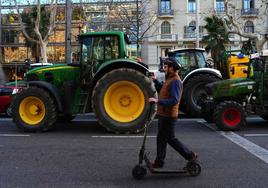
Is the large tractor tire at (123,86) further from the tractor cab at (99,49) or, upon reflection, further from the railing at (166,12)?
the railing at (166,12)

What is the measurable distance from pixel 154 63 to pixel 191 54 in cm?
3900

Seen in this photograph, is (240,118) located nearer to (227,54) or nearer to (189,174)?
(189,174)

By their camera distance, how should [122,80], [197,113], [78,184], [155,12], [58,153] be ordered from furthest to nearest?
[155,12]
[197,113]
[122,80]
[58,153]
[78,184]

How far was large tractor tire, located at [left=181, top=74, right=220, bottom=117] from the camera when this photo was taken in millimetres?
15125

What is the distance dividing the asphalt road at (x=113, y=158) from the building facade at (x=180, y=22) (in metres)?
43.0

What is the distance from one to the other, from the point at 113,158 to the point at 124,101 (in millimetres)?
3433

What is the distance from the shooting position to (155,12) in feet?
179

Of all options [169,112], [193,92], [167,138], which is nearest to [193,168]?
[167,138]

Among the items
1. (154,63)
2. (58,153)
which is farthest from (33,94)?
(154,63)

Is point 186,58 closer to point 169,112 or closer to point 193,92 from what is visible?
Answer: point 193,92

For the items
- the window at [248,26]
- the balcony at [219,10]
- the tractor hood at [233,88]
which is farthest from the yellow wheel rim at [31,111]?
the window at [248,26]

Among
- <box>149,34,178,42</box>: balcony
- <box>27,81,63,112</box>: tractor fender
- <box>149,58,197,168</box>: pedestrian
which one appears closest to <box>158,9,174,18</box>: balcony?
<box>149,34,178,42</box>: balcony

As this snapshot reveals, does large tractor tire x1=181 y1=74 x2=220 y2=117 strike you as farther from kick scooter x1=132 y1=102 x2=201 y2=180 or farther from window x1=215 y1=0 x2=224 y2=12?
window x1=215 y1=0 x2=224 y2=12

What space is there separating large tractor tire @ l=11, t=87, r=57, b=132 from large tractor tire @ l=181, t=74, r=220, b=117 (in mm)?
5530
